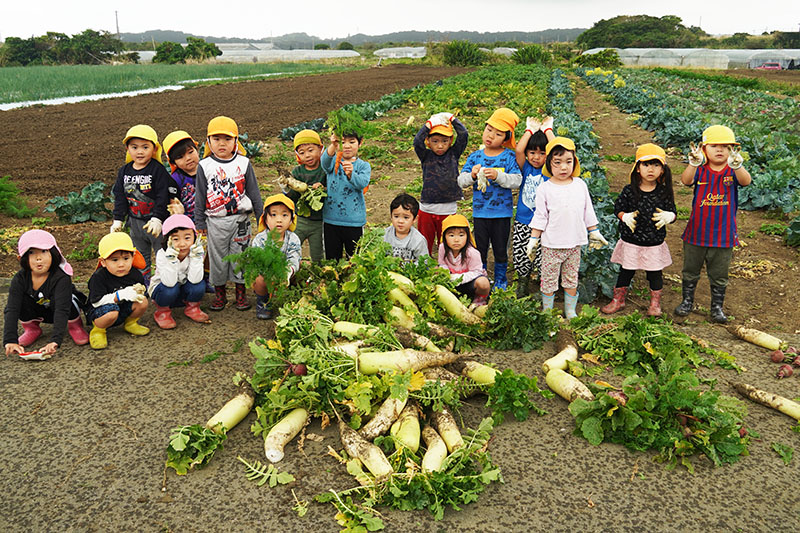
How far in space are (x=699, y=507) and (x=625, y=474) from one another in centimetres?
40

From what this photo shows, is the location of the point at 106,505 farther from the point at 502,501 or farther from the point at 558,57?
the point at 558,57

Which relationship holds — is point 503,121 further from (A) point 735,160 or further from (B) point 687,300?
(B) point 687,300

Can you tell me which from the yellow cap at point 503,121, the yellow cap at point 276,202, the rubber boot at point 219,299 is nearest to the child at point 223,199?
the rubber boot at point 219,299

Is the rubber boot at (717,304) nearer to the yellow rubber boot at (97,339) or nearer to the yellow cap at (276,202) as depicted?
the yellow cap at (276,202)

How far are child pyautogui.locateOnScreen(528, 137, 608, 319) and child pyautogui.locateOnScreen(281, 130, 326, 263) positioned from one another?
7.26 feet

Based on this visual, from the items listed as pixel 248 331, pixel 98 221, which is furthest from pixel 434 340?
pixel 98 221

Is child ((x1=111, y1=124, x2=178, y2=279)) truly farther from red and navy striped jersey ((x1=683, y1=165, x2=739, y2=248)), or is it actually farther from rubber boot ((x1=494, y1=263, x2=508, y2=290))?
red and navy striped jersey ((x1=683, y1=165, x2=739, y2=248))

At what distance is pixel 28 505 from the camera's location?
9.86 feet

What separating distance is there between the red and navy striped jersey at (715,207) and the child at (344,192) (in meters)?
3.26

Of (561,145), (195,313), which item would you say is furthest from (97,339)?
(561,145)

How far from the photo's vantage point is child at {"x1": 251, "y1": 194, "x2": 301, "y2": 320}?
5047mm

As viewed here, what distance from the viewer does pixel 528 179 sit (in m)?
5.56

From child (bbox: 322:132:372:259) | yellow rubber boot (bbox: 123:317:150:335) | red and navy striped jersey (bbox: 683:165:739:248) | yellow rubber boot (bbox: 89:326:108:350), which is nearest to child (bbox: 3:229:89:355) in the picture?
yellow rubber boot (bbox: 89:326:108:350)

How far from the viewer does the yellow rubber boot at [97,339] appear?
4652 mm
